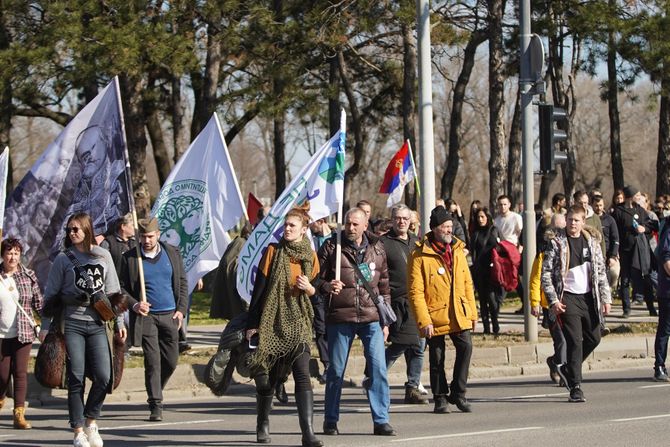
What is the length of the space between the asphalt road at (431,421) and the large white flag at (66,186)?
167 centimetres

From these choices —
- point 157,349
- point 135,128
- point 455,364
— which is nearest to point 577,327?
point 455,364

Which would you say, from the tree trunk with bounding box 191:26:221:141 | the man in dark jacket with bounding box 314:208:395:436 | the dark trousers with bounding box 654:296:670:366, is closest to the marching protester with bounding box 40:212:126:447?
the man in dark jacket with bounding box 314:208:395:436

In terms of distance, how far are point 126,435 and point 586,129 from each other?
7340 cm

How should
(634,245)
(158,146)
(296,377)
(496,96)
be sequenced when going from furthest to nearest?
(158,146) < (496,96) < (634,245) < (296,377)

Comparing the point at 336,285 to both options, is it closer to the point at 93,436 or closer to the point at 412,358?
the point at 93,436

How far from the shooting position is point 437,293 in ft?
35.9

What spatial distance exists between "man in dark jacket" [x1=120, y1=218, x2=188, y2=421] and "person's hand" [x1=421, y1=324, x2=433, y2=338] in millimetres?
2225

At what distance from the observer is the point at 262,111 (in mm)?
24859

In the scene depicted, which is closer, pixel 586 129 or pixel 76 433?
pixel 76 433

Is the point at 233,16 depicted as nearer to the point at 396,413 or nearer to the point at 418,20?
the point at 418,20

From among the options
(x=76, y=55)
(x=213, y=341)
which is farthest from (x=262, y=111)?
(x=213, y=341)

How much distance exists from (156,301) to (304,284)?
248 cm

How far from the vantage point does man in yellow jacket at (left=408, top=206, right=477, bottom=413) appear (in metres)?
10.9

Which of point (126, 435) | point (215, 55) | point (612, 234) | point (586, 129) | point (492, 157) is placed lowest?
point (126, 435)
